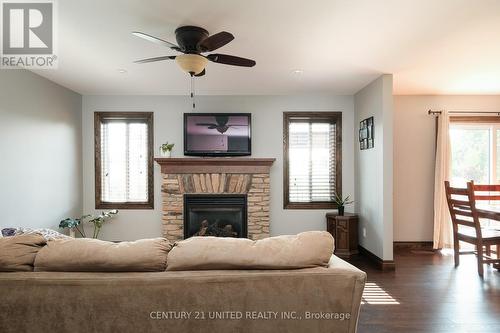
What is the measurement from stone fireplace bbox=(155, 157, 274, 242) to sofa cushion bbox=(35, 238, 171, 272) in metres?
3.03

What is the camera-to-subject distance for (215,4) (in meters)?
2.15

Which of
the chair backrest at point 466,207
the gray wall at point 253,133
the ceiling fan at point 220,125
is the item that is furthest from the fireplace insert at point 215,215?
the chair backrest at point 466,207

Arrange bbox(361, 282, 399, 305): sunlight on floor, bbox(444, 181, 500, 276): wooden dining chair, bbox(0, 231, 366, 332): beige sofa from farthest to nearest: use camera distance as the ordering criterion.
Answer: bbox(444, 181, 500, 276): wooden dining chair, bbox(361, 282, 399, 305): sunlight on floor, bbox(0, 231, 366, 332): beige sofa

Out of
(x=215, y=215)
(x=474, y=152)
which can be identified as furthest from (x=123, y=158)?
(x=474, y=152)

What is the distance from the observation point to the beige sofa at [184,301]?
1323 millimetres

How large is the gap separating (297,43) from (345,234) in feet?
9.37

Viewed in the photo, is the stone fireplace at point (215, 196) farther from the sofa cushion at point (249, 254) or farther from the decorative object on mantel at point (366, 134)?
the sofa cushion at point (249, 254)

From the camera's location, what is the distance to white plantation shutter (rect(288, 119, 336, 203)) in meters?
4.78

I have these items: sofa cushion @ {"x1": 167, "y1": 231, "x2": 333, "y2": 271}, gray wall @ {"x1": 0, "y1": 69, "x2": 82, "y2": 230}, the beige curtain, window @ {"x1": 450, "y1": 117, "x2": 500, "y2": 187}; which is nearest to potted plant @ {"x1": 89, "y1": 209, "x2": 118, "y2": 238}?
gray wall @ {"x1": 0, "y1": 69, "x2": 82, "y2": 230}

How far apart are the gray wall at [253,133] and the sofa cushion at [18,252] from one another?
327 cm

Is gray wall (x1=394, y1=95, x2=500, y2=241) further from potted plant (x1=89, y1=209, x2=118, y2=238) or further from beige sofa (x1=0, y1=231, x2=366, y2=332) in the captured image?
potted plant (x1=89, y1=209, x2=118, y2=238)

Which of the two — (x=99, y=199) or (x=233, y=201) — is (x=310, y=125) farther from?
(x=99, y=199)

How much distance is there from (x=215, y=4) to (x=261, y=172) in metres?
2.76

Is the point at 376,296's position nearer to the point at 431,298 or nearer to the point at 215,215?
the point at 431,298
